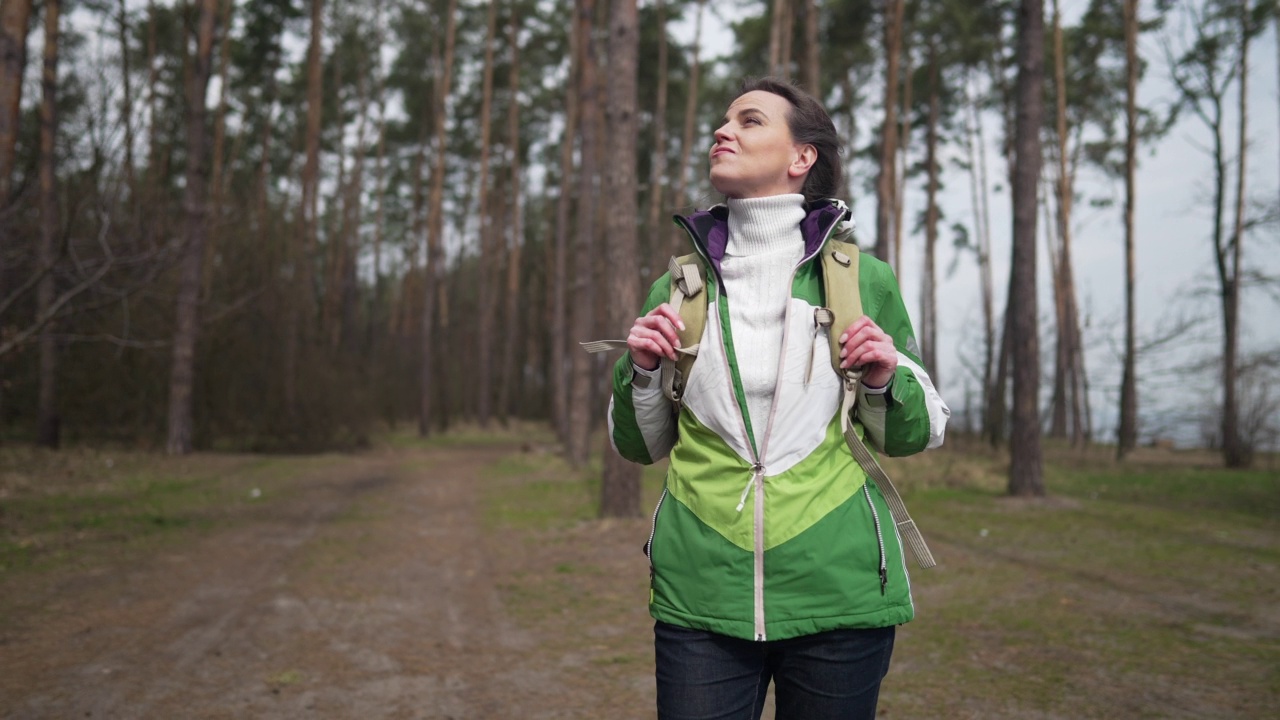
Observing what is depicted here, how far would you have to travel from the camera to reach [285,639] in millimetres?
5586

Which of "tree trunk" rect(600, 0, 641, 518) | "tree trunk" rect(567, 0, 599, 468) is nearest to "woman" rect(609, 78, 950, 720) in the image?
"tree trunk" rect(600, 0, 641, 518)

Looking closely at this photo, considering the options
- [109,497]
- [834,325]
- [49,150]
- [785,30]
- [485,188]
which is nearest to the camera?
[834,325]

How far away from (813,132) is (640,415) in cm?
77

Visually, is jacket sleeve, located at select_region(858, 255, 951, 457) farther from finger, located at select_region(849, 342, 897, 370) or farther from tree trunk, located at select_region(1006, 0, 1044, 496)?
tree trunk, located at select_region(1006, 0, 1044, 496)

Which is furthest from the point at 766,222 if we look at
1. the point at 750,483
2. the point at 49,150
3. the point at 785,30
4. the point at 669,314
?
the point at 785,30

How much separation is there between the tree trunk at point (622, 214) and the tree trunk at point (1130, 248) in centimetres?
1454

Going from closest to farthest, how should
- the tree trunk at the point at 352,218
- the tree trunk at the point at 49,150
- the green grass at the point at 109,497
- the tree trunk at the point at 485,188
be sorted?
the green grass at the point at 109,497 < the tree trunk at the point at 49,150 < the tree trunk at the point at 485,188 < the tree trunk at the point at 352,218

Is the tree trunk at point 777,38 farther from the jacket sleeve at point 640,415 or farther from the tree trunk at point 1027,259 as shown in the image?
the jacket sleeve at point 640,415

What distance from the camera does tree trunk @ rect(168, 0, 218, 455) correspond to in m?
17.1

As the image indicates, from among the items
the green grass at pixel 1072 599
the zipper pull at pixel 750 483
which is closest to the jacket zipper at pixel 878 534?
the zipper pull at pixel 750 483

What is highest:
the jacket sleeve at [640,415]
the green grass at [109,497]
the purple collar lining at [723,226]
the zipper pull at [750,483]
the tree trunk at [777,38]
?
the tree trunk at [777,38]

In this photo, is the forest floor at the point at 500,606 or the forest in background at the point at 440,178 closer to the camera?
the forest floor at the point at 500,606

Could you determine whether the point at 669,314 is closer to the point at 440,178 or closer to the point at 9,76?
the point at 9,76

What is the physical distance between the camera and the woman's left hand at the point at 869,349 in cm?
189
